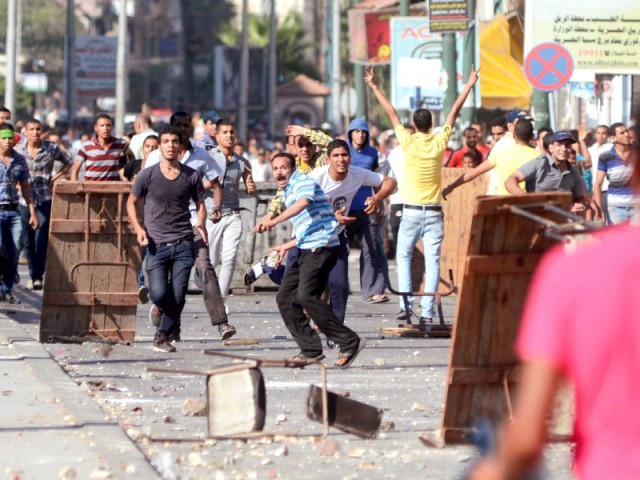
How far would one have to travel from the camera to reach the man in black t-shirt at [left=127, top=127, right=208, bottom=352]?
11.0 m

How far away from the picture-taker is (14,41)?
32.0 m

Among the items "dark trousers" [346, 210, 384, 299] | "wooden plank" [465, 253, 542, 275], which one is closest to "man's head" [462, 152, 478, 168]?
"dark trousers" [346, 210, 384, 299]

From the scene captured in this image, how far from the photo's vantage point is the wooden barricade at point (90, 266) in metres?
11.3


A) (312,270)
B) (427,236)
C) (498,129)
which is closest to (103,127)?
(427,236)

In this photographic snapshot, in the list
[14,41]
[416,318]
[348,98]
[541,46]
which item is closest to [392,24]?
[14,41]

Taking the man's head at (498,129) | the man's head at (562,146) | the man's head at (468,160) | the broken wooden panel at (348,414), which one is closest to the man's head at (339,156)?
the man's head at (562,146)

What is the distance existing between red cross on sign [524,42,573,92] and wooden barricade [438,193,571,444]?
11.5 meters

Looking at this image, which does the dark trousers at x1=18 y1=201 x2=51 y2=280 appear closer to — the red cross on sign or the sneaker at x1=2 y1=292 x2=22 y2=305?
the sneaker at x1=2 y1=292 x2=22 y2=305

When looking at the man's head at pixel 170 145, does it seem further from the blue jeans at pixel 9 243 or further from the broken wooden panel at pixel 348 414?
the broken wooden panel at pixel 348 414

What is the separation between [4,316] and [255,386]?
6.75 metres

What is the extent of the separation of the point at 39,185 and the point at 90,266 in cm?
473

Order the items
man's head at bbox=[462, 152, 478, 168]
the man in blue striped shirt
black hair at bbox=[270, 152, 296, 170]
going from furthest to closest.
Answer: man's head at bbox=[462, 152, 478, 168]
black hair at bbox=[270, 152, 296, 170]
the man in blue striped shirt

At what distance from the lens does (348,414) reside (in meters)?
7.15

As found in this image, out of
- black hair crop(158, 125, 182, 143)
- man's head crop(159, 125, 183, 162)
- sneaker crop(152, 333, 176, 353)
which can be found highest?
black hair crop(158, 125, 182, 143)
